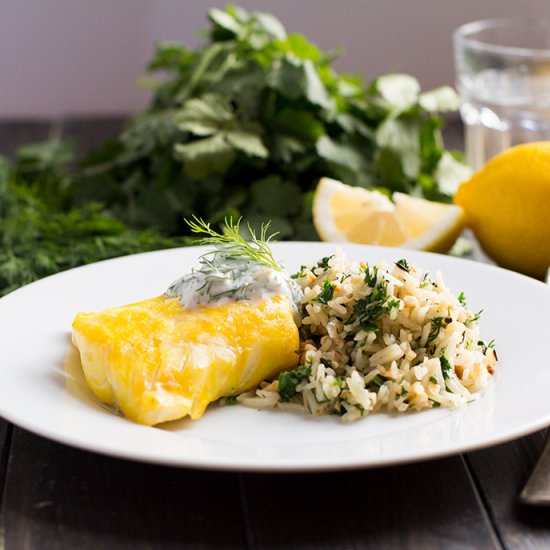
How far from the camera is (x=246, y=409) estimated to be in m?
2.30

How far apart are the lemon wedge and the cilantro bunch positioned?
1.27 feet

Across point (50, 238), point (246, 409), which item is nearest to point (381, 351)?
point (246, 409)

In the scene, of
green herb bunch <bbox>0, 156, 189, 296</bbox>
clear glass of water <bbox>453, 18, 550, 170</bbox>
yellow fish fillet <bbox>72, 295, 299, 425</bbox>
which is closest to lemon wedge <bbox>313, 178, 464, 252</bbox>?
green herb bunch <bbox>0, 156, 189, 296</bbox>

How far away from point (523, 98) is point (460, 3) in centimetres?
219

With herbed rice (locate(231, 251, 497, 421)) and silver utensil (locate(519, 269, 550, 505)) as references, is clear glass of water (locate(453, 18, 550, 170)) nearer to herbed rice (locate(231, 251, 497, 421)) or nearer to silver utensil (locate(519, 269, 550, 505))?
herbed rice (locate(231, 251, 497, 421))

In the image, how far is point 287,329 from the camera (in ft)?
7.77

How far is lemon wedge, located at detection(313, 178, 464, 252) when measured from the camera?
343 centimetres

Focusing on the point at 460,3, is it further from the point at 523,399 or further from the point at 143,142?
the point at 523,399

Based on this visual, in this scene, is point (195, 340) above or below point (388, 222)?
above

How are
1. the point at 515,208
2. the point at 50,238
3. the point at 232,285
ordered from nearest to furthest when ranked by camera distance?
the point at 232,285 < the point at 515,208 < the point at 50,238

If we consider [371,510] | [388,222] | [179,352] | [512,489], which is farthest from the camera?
[388,222]

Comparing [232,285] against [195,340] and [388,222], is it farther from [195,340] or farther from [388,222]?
[388,222]

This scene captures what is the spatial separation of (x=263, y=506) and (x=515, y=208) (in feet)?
5.53

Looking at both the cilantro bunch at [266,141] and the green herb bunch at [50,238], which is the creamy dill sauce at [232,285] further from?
the cilantro bunch at [266,141]
